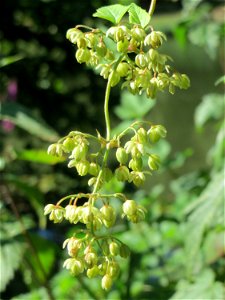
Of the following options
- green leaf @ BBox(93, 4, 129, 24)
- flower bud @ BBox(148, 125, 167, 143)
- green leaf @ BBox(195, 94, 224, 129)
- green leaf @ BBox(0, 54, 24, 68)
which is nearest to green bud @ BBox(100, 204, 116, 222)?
flower bud @ BBox(148, 125, 167, 143)

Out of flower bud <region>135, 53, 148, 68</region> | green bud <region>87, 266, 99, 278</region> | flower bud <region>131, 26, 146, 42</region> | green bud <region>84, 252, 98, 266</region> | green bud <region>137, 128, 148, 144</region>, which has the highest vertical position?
flower bud <region>131, 26, 146, 42</region>

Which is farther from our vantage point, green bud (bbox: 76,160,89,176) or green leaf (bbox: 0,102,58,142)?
green leaf (bbox: 0,102,58,142)

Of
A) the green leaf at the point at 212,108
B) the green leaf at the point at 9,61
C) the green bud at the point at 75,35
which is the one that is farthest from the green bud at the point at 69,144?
the green leaf at the point at 212,108

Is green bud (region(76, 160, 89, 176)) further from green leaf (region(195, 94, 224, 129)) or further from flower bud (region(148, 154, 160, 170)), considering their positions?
green leaf (region(195, 94, 224, 129))

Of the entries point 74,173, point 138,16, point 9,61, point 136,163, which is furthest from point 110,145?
point 74,173

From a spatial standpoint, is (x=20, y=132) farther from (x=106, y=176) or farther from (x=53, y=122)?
(x=106, y=176)

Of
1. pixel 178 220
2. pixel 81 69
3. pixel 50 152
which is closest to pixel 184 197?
pixel 178 220

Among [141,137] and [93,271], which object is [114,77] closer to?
[141,137]

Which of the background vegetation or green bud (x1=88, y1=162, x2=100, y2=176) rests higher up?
green bud (x1=88, y1=162, x2=100, y2=176)

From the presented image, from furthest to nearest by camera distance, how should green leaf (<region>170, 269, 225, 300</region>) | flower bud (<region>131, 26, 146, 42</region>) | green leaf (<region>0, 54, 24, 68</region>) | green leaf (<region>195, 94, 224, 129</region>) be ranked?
1. green leaf (<region>195, 94, 224, 129</region>)
2. green leaf (<region>0, 54, 24, 68</region>)
3. green leaf (<region>170, 269, 225, 300</region>)
4. flower bud (<region>131, 26, 146, 42</region>)
